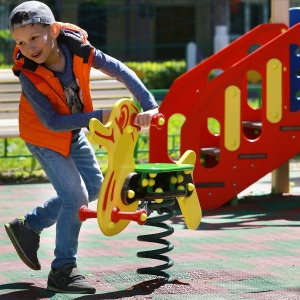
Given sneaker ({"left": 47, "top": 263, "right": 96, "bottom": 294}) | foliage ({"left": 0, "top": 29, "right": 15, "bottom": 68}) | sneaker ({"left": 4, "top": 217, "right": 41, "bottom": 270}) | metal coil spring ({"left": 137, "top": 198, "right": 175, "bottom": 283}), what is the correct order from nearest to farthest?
1. sneaker ({"left": 47, "top": 263, "right": 96, "bottom": 294})
2. metal coil spring ({"left": 137, "top": 198, "right": 175, "bottom": 283})
3. sneaker ({"left": 4, "top": 217, "right": 41, "bottom": 270})
4. foliage ({"left": 0, "top": 29, "right": 15, "bottom": 68})

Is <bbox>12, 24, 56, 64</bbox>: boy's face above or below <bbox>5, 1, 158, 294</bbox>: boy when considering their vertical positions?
above

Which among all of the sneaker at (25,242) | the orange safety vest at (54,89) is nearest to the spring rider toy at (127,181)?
the orange safety vest at (54,89)

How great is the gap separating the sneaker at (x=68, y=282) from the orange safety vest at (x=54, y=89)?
0.60 metres

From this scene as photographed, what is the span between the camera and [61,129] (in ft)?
16.1

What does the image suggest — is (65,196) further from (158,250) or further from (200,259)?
(200,259)

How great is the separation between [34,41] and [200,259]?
1.85 metres

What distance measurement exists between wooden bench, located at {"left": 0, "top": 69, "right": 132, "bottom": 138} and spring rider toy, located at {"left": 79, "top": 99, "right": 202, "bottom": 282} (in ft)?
14.4

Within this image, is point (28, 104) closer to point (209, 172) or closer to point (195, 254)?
point (195, 254)

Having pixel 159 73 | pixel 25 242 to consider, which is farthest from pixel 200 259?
pixel 159 73

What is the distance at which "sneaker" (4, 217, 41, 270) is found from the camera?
5.33 m

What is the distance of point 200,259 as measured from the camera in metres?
6.00

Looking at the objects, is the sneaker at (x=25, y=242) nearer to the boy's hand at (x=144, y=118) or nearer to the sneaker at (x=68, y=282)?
the sneaker at (x=68, y=282)

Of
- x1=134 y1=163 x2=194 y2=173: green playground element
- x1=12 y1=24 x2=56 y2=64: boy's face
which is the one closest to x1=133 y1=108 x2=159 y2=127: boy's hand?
x1=134 y1=163 x2=194 y2=173: green playground element

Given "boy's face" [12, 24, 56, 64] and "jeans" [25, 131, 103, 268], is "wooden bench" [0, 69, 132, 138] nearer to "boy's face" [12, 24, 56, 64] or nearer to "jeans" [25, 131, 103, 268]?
"jeans" [25, 131, 103, 268]
